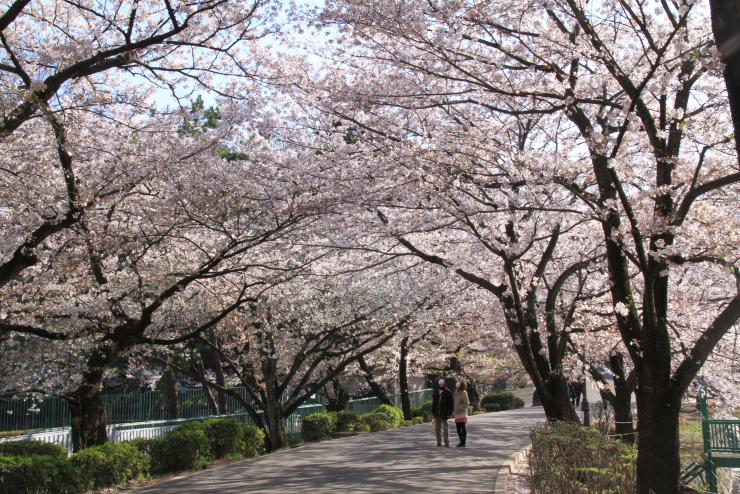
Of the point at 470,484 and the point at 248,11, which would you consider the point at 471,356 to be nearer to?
the point at 470,484

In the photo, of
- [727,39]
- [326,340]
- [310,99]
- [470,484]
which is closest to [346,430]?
[326,340]

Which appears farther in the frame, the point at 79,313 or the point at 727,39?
the point at 79,313

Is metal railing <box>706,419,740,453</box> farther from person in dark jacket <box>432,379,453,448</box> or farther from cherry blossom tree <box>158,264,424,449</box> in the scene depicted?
cherry blossom tree <box>158,264,424,449</box>

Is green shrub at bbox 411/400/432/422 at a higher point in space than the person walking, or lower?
lower

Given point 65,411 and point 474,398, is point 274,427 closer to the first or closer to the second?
point 65,411

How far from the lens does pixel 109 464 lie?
10.7 meters

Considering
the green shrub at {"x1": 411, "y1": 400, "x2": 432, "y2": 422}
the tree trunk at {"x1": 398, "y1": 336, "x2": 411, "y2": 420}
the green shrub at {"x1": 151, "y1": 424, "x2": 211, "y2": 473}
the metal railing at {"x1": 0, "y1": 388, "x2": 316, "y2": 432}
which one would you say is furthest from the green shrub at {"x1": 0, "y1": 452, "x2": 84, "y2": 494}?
the green shrub at {"x1": 411, "y1": 400, "x2": 432, "y2": 422}

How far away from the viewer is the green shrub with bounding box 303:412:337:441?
19.8 m

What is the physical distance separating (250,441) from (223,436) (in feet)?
4.40

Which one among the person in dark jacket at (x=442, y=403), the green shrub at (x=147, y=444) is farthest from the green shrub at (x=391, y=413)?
the green shrub at (x=147, y=444)

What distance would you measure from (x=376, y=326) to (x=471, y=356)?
523 inches

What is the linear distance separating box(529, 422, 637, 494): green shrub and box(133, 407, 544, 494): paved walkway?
58.4 inches

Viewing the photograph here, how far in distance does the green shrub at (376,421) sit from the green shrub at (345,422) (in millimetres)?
551

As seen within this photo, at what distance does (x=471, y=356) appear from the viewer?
32.0 meters
